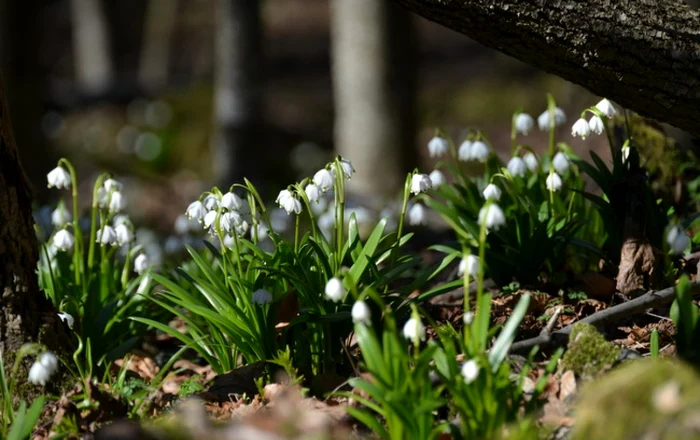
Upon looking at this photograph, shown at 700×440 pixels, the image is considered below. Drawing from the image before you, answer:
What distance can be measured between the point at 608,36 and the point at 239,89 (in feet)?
19.8

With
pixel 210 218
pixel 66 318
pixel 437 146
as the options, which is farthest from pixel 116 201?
pixel 437 146

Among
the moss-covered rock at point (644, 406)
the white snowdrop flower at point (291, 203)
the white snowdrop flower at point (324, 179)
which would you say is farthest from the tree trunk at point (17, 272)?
the moss-covered rock at point (644, 406)

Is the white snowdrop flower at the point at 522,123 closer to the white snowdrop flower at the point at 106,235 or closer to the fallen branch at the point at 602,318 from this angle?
the fallen branch at the point at 602,318

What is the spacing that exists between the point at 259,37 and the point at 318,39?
13.0 metres

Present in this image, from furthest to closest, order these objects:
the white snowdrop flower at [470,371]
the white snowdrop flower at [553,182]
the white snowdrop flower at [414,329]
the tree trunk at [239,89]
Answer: the tree trunk at [239,89], the white snowdrop flower at [553,182], the white snowdrop flower at [414,329], the white snowdrop flower at [470,371]

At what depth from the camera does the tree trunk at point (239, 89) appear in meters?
8.23

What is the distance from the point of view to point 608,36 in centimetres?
302

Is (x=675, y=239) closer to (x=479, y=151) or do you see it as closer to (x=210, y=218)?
(x=479, y=151)

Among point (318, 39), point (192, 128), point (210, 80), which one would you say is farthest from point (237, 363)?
point (318, 39)

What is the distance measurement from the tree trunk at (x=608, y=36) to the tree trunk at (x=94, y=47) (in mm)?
11509

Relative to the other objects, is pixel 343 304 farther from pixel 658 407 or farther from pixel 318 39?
pixel 318 39

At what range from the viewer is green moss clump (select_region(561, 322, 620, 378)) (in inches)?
98.6

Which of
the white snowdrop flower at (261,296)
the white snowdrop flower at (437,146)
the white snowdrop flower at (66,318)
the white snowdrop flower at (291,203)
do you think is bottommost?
the white snowdrop flower at (66,318)

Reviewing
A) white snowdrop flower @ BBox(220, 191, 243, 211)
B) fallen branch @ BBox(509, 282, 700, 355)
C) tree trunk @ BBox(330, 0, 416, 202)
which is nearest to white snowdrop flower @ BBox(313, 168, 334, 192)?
white snowdrop flower @ BBox(220, 191, 243, 211)
